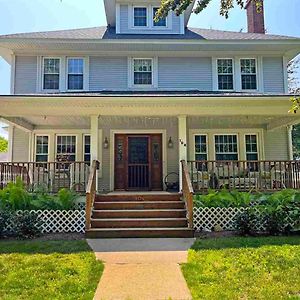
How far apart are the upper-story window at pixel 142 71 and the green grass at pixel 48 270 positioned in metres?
7.89

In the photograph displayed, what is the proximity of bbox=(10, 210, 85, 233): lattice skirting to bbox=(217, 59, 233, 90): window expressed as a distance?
7957 millimetres

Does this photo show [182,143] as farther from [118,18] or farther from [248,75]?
[118,18]

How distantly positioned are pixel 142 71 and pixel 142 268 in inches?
373

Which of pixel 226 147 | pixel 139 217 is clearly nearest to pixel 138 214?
pixel 139 217

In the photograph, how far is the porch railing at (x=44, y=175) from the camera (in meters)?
10.5

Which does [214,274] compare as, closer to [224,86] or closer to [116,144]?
[116,144]

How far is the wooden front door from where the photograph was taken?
13078 millimetres

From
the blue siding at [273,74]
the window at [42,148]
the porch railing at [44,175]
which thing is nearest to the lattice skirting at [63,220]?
the porch railing at [44,175]

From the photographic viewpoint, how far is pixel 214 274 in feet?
18.0

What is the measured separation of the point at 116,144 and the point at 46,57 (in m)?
4.49

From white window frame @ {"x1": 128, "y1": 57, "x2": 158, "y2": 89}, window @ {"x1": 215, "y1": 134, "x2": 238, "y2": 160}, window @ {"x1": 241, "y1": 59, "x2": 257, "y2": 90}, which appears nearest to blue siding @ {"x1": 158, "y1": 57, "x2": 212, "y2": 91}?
white window frame @ {"x1": 128, "y1": 57, "x2": 158, "y2": 89}

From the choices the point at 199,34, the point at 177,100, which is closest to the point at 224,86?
the point at 199,34

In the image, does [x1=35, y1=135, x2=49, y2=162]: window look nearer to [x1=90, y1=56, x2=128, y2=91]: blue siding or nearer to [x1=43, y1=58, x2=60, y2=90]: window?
[x1=43, y1=58, x2=60, y2=90]: window

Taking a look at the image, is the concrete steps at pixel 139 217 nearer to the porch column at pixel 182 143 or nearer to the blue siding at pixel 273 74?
the porch column at pixel 182 143
